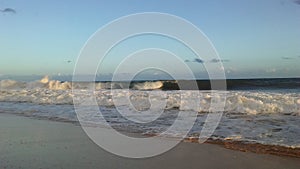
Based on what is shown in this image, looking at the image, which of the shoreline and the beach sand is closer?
the beach sand

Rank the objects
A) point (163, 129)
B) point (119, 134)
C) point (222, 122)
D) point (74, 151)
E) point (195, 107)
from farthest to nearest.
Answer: point (195, 107) < point (222, 122) < point (163, 129) < point (119, 134) < point (74, 151)

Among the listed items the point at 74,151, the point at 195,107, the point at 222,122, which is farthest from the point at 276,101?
the point at 74,151

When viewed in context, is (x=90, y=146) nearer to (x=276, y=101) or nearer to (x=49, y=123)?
(x=49, y=123)

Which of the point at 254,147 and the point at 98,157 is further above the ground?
the point at 254,147

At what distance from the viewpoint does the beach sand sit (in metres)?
6.10

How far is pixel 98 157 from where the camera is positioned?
6676mm

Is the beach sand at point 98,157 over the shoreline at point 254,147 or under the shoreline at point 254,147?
under

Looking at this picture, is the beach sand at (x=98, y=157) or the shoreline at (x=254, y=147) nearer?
the beach sand at (x=98, y=157)

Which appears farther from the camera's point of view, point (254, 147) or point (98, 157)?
point (254, 147)

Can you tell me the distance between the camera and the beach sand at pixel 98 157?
610 cm

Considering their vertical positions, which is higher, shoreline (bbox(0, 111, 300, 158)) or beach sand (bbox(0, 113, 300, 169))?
shoreline (bbox(0, 111, 300, 158))

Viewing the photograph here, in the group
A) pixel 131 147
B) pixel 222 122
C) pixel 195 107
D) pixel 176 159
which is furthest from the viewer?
pixel 195 107

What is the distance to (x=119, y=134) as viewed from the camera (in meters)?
9.39

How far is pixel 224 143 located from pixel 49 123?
19.2 ft
